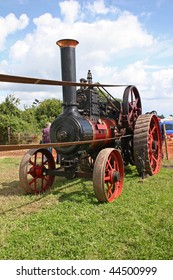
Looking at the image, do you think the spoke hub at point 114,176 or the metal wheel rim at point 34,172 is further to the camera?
the metal wheel rim at point 34,172

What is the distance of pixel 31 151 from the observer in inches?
198

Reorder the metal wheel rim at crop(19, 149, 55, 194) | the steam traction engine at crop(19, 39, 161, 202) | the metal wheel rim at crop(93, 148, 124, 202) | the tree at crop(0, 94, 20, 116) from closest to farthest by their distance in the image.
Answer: the metal wheel rim at crop(93, 148, 124, 202) → the steam traction engine at crop(19, 39, 161, 202) → the metal wheel rim at crop(19, 149, 55, 194) → the tree at crop(0, 94, 20, 116)

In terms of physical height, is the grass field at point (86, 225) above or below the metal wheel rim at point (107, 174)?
below

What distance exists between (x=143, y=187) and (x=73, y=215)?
186cm

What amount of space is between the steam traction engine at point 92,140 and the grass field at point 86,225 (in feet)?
1.08

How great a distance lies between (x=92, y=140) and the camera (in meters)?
4.64

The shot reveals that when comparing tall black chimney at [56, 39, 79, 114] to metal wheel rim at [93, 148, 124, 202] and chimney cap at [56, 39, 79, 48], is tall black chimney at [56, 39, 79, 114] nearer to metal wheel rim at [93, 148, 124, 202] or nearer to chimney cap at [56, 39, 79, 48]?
chimney cap at [56, 39, 79, 48]

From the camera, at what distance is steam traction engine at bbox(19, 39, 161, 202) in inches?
175

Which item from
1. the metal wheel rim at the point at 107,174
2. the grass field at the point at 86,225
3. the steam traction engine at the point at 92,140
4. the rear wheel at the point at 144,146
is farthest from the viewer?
the rear wheel at the point at 144,146

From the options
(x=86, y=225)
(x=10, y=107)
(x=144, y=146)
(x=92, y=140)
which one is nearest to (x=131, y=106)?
(x=144, y=146)

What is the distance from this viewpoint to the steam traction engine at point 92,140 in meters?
4.44

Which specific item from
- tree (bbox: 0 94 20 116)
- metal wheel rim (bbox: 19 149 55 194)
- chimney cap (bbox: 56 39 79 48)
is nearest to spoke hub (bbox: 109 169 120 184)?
metal wheel rim (bbox: 19 149 55 194)

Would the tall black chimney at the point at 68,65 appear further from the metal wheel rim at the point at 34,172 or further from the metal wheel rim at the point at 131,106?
the metal wheel rim at the point at 131,106

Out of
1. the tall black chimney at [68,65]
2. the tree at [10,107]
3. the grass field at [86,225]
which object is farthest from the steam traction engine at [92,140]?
the tree at [10,107]
